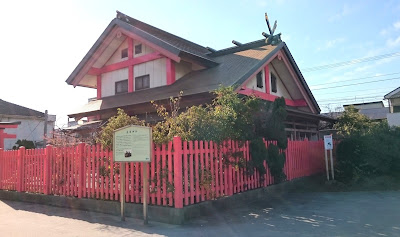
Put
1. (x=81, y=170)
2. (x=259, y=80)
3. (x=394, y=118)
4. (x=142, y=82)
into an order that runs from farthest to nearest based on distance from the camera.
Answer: (x=394, y=118) → (x=142, y=82) → (x=259, y=80) → (x=81, y=170)

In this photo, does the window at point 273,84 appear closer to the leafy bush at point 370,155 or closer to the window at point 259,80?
the window at point 259,80

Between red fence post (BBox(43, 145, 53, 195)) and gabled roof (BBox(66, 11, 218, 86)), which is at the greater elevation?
gabled roof (BBox(66, 11, 218, 86))

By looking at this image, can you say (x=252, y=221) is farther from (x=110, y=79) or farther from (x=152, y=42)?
(x=110, y=79)

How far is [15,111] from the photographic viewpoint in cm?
3053

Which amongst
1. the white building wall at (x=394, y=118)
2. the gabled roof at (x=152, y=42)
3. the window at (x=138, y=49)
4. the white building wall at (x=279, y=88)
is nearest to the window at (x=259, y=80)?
the white building wall at (x=279, y=88)

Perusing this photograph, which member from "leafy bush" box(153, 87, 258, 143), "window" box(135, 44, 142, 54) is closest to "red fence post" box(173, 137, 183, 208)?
"leafy bush" box(153, 87, 258, 143)

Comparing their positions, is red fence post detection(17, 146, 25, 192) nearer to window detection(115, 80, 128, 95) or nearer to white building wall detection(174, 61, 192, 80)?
window detection(115, 80, 128, 95)

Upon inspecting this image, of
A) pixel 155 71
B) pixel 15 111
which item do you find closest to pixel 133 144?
pixel 155 71

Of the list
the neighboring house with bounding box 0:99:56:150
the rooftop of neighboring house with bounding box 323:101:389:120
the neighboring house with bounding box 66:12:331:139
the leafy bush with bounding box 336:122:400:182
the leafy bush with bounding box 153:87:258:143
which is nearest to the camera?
the leafy bush with bounding box 153:87:258:143

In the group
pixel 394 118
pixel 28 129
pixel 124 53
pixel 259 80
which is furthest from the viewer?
pixel 28 129

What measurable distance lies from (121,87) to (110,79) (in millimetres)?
932

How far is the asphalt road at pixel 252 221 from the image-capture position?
5820mm

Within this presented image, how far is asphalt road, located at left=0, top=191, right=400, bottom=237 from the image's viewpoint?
5.82 metres

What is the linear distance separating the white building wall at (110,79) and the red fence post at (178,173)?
10350 mm
